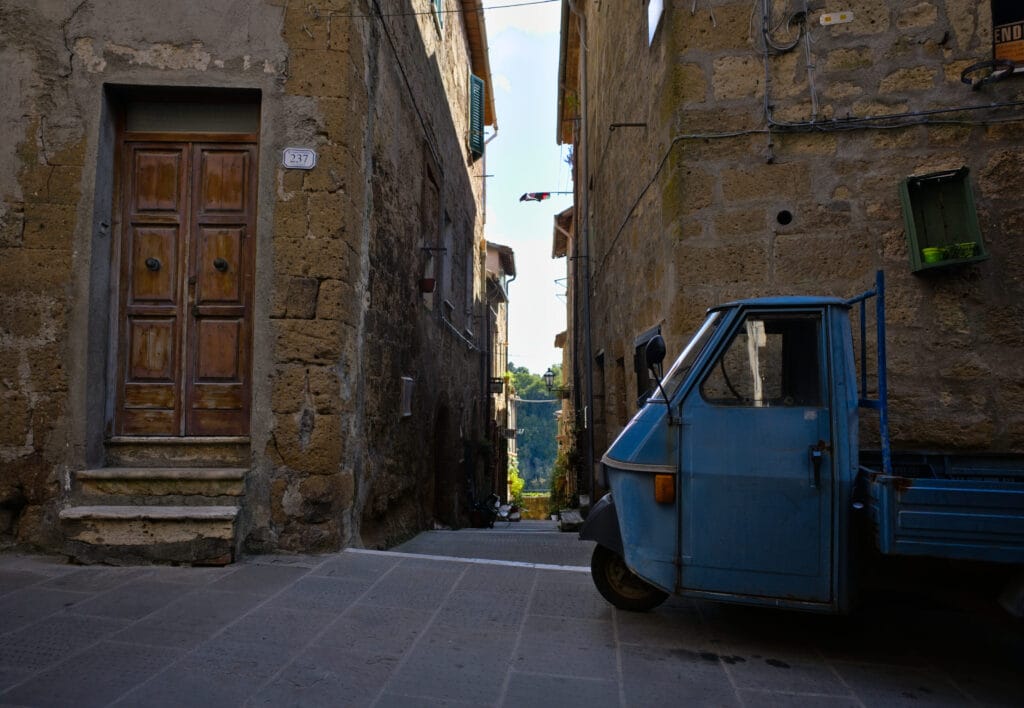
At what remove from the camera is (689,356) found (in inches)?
128

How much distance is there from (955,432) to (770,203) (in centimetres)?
203

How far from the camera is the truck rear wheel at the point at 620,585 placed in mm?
3373

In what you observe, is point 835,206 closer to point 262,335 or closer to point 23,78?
point 262,335

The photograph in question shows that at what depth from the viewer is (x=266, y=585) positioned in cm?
370

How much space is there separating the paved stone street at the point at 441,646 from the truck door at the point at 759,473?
1.27 feet

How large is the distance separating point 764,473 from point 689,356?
69 centimetres

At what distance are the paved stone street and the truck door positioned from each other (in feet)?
1.27

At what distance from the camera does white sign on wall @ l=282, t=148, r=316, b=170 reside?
15.0ft

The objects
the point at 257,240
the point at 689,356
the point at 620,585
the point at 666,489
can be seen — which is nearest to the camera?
the point at 666,489

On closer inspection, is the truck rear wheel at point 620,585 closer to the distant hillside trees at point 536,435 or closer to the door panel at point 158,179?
the door panel at point 158,179

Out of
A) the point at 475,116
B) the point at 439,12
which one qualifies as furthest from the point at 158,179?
the point at 475,116

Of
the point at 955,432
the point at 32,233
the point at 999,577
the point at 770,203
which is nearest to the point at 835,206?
the point at 770,203

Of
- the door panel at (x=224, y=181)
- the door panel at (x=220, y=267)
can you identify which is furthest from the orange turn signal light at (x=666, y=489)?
the door panel at (x=224, y=181)

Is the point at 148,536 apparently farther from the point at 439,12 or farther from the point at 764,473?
the point at 439,12
